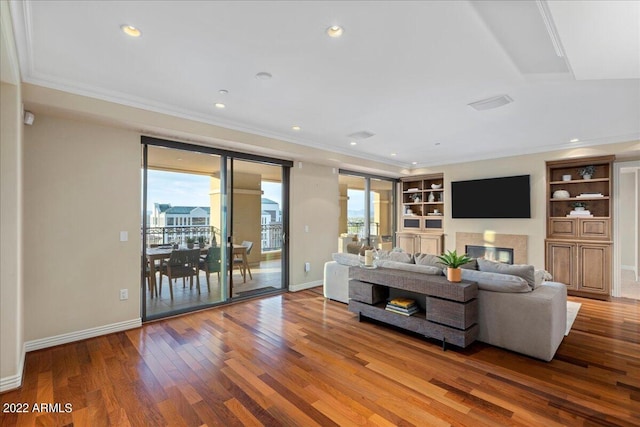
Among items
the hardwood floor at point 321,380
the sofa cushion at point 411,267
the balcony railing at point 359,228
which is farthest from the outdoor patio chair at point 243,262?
the balcony railing at point 359,228

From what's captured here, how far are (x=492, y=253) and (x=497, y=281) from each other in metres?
3.59

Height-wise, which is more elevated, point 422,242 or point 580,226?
point 580,226

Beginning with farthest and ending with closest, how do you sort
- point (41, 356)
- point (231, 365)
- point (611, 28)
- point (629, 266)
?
point (629, 266), point (41, 356), point (231, 365), point (611, 28)

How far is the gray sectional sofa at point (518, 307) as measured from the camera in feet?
9.49

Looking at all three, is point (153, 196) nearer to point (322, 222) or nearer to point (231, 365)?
point (231, 365)

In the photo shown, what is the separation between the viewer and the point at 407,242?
25.5 feet

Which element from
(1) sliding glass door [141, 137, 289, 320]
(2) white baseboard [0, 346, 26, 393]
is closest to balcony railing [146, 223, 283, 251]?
(1) sliding glass door [141, 137, 289, 320]

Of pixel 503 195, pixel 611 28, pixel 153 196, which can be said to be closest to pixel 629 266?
pixel 503 195

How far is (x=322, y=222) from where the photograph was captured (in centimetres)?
613

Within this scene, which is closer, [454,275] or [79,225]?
[454,275]

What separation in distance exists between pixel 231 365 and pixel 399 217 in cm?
620

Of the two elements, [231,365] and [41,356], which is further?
[41,356]

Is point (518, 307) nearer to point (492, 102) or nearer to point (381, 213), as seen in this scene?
point (492, 102)

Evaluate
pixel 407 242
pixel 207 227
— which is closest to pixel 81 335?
pixel 207 227
